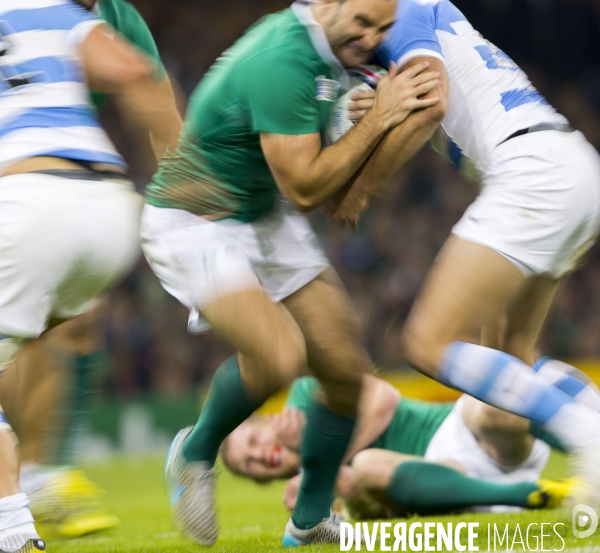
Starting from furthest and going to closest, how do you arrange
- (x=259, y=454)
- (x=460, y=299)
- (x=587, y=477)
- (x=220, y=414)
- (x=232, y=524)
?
(x=259, y=454) < (x=232, y=524) < (x=220, y=414) < (x=460, y=299) < (x=587, y=477)

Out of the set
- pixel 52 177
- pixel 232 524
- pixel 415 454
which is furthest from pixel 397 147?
→ pixel 232 524

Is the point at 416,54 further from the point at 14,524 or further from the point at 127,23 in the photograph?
the point at 14,524

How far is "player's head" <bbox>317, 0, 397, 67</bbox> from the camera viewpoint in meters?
3.10

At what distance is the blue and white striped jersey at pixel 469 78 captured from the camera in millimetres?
3305

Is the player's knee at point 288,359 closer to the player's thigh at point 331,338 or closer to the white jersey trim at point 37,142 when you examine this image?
the player's thigh at point 331,338

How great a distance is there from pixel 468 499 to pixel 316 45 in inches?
84.9

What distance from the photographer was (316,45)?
10.3ft

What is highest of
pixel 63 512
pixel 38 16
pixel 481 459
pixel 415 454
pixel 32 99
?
pixel 38 16

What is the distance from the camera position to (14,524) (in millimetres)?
2902

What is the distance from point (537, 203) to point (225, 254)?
1.09 m

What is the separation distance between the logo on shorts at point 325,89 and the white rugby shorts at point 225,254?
0.60 meters

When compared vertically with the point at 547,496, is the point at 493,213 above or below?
above

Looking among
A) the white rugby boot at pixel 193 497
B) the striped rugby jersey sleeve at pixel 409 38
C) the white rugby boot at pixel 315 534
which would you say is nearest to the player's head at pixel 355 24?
the striped rugby jersey sleeve at pixel 409 38

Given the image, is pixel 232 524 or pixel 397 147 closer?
pixel 397 147
